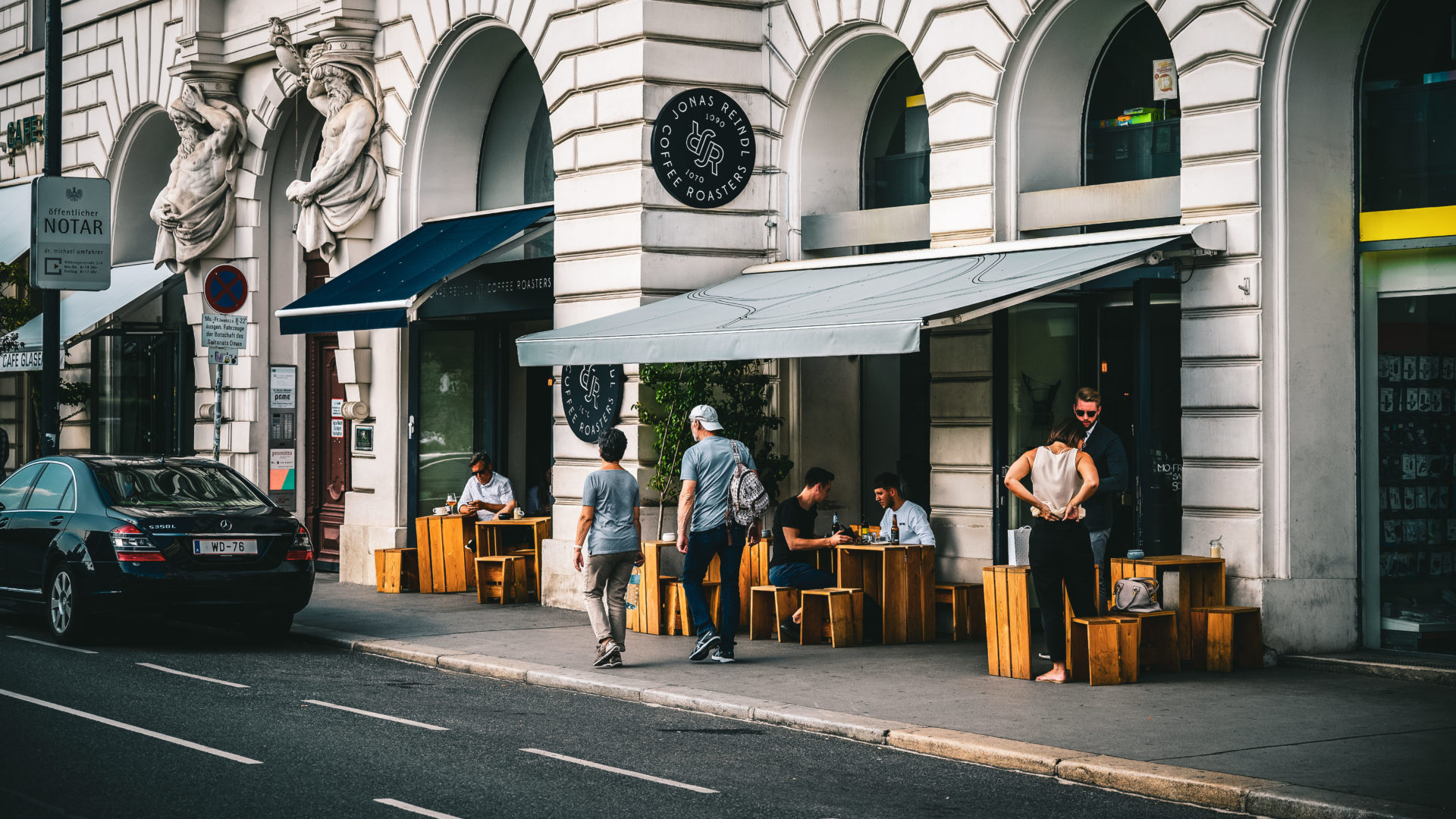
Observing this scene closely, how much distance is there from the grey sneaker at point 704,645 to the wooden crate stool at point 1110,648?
2.61 metres

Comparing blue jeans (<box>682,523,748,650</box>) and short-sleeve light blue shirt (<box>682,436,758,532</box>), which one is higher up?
short-sleeve light blue shirt (<box>682,436,758,532</box>)

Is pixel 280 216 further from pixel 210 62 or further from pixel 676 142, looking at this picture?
pixel 676 142

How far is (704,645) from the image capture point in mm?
11750

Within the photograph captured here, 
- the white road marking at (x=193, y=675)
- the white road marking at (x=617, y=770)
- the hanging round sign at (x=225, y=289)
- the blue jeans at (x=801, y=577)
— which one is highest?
the hanging round sign at (x=225, y=289)

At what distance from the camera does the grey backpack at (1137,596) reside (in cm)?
1086

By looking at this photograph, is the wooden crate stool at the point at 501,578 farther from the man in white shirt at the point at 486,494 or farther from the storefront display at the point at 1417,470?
the storefront display at the point at 1417,470

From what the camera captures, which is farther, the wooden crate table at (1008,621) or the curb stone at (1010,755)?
the wooden crate table at (1008,621)

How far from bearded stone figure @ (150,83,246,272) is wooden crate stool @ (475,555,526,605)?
24.4ft

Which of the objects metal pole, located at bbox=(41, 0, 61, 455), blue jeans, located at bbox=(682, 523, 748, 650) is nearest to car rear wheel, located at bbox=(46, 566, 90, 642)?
blue jeans, located at bbox=(682, 523, 748, 650)

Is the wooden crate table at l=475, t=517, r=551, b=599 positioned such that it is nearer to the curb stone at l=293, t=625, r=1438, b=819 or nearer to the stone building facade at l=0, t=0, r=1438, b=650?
the stone building facade at l=0, t=0, r=1438, b=650

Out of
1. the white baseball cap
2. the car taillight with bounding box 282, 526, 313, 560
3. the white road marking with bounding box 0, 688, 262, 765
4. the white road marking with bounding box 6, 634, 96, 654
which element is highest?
the white baseball cap

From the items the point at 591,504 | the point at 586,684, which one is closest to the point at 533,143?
the point at 591,504

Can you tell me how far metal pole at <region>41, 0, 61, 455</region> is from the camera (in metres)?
18.8

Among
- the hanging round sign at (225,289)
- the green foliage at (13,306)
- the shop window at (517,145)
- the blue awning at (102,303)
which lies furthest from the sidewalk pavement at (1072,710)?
the green foliage at (13,306)
